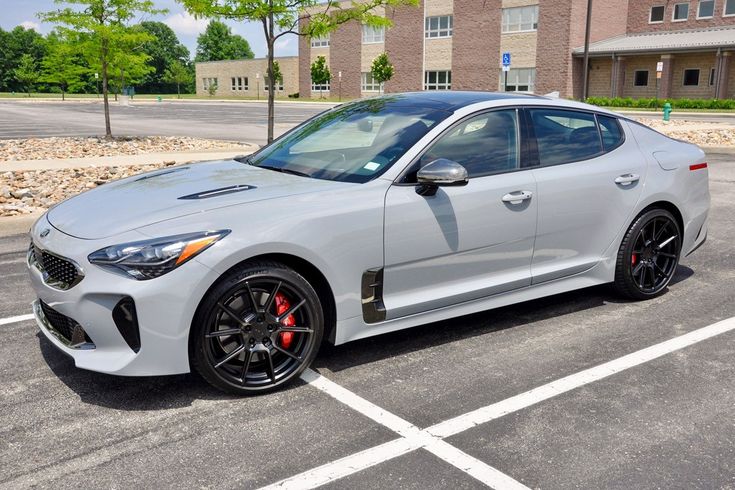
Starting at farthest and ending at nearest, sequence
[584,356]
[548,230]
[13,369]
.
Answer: [548,230] → [584,356] → [13,369]

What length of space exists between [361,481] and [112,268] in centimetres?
160

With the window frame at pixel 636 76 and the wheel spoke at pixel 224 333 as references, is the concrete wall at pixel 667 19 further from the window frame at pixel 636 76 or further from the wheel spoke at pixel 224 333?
the wheel spoke at pixel 224 333

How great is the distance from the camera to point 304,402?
12.6 ft

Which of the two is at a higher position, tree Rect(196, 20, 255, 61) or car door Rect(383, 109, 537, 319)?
tree Rect(196, 20, 255, 61)

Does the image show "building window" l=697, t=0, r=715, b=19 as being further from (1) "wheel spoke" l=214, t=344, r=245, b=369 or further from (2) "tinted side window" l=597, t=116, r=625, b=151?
(1) "wheel spoke" l=214, t=344, r=245, b=369

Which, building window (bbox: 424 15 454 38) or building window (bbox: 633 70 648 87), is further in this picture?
building window (bbox: 424 15 454 38)

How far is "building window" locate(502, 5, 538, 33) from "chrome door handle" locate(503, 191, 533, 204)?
49.6 meters

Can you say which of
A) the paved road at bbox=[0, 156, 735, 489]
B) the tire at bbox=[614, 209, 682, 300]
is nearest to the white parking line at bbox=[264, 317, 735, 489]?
the paved road at bbox=[0, 156, 735, 489]

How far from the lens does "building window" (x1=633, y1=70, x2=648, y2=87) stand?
4981 cm

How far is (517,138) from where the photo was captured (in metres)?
4.88

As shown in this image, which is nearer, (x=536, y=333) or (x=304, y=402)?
(x=304, y=402)

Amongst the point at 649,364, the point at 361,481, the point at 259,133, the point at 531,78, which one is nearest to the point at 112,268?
the point at 361,481

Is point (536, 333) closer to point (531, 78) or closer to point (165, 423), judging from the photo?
point (165, 423)

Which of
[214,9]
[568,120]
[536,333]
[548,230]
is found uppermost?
[214,9]
